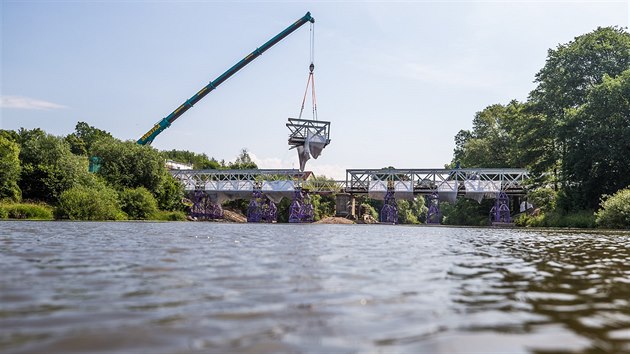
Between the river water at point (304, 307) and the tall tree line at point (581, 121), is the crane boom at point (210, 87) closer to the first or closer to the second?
the tall tree line at point (581, 121)

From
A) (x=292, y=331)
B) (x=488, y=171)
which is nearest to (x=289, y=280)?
(x=292, y=331)

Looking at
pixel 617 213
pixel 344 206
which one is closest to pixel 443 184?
pixel 344 206

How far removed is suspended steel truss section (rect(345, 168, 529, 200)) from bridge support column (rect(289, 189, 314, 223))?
564 centimetres

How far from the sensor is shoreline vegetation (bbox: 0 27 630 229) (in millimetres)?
33406

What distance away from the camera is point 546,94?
4409 cm

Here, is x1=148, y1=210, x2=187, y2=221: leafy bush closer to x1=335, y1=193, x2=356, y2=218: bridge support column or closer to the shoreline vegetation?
the shoreline vegetation

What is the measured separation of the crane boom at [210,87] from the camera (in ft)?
200

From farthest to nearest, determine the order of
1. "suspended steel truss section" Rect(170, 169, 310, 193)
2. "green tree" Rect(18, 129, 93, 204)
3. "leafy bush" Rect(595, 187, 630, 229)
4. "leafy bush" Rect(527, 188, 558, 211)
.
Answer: "suspended steel truss section" Rect(170, 169, 310, 193) < "green tree" Rect(18, 129, 93, 204) < "leafy bush" Rect(527, 188, 558, 211) < "leafy bush" Rect(595, 187, 630, 229)

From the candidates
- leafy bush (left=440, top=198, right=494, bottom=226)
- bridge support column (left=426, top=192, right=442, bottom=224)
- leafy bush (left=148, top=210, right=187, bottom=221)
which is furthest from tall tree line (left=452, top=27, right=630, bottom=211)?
leafy bush (left=148, top=210, right=187, bottom=221)

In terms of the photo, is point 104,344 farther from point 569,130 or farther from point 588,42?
point 588,42

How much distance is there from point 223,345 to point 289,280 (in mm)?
3032

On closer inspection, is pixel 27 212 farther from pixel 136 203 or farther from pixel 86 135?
pixel 86 135

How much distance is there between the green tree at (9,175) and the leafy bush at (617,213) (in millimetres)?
43427

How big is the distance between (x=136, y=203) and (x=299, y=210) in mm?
23141
